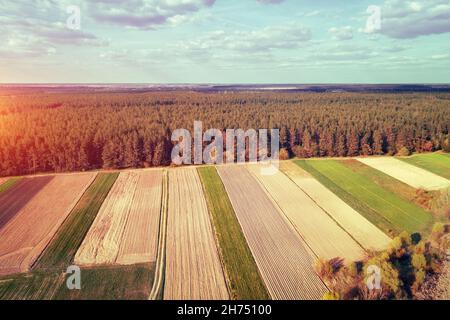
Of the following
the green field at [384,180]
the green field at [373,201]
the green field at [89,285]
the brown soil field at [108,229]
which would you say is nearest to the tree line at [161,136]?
the green field at [384,180]

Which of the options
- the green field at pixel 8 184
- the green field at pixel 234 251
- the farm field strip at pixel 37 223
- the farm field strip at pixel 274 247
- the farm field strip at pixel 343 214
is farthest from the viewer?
the green field at pixel 8 184

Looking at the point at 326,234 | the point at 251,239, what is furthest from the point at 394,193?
the point at 251,239

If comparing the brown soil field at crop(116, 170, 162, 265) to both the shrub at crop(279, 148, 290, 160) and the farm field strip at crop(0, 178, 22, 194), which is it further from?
the shrub at crop(279, 148, 290, 160)

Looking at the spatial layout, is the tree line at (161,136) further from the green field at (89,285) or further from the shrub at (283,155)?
the green field at (89,285)

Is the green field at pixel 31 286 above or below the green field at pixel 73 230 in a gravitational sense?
below
